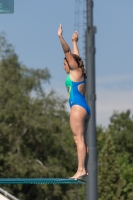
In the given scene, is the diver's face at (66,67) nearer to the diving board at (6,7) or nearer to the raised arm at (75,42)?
the raised arm at (75,42)

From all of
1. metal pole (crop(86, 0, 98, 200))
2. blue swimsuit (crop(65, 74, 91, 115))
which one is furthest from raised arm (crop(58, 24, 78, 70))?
metal pole (crop(86, 0, 98, 200))

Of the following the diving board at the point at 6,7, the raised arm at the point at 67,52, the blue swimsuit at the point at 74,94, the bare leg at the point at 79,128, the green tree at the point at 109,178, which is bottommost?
the green tree at the point at 109,178

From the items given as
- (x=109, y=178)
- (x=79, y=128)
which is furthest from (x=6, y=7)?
(x=109, y=178)

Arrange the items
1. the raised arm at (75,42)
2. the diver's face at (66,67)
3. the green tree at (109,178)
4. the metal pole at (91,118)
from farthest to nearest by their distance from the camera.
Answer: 1. the green tree at (109,178)
2. the metal pole at (91,118)
3. the raised arm at (75,42)
4. the diver's face at (66,67)

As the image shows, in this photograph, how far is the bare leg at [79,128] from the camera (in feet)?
26.8

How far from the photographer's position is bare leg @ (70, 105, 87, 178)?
8.18 m

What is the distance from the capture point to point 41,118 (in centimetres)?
4138

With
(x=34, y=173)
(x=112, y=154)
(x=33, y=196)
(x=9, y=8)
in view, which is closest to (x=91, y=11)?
(x=9, y=8)

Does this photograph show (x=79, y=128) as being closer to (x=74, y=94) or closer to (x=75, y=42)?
(x=74, y=94)

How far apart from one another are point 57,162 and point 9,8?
113 ft

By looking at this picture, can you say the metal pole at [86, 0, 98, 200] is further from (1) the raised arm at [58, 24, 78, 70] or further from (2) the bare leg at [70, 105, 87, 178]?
(1) the raised arm at [58, 24, 78, 70]

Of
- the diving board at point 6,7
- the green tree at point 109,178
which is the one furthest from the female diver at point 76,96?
the green tree at point 109,178

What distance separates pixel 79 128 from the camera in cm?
820

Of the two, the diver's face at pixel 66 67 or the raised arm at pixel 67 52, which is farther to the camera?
the diver's face at pixel 66 67
